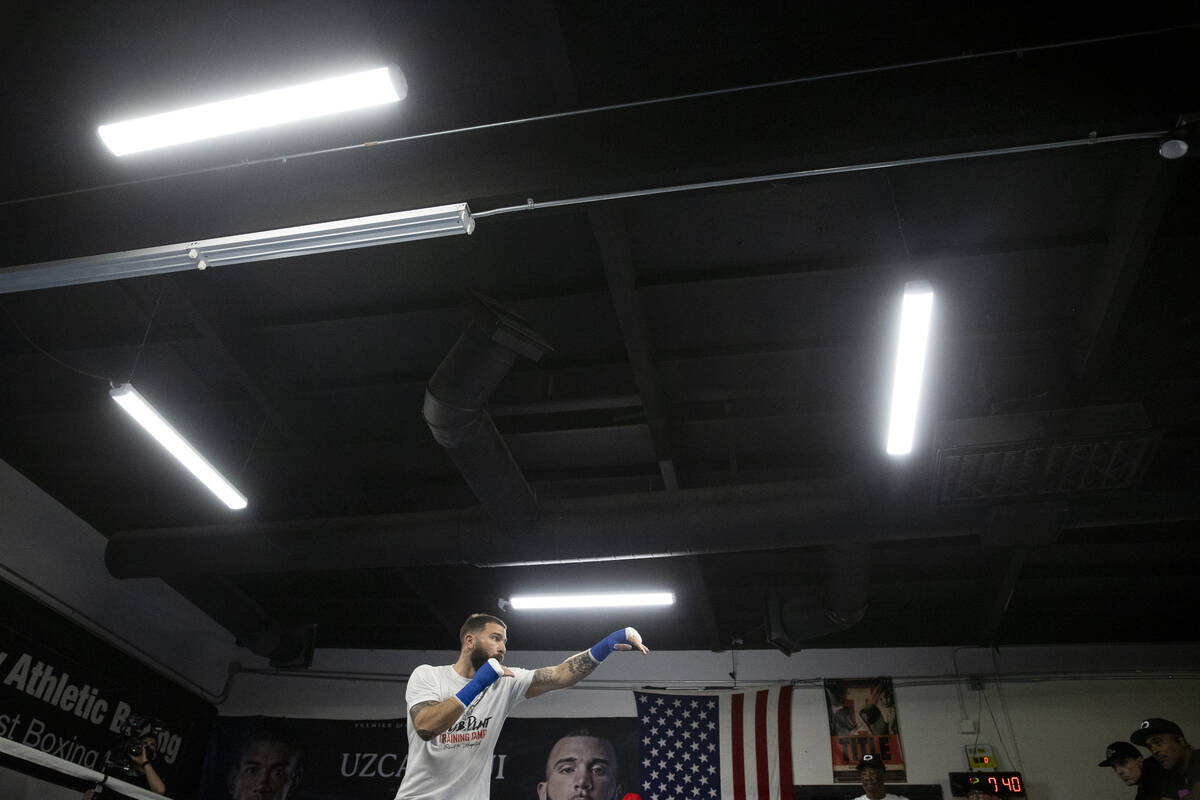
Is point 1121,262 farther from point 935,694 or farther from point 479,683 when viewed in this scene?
point 935,694

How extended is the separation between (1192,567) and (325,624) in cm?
802

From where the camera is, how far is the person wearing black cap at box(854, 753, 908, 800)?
661 centimetres

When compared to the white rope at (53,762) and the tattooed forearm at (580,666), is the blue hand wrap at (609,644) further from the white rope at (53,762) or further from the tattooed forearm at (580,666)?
the white rope at (53,762)

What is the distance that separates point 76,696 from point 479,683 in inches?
208

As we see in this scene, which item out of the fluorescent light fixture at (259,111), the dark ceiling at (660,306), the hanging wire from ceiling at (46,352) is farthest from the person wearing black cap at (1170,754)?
the hanging wire from ceiling at (46,352)

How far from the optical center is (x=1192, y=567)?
685 centimetres

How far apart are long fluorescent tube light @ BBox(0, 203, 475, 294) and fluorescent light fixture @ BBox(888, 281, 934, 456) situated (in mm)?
2009

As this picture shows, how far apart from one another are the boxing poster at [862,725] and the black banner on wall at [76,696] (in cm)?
595

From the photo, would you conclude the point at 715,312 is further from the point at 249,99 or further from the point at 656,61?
the point at 249,99

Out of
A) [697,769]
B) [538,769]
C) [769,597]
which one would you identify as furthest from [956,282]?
[538,769]

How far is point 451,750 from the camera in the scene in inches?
132

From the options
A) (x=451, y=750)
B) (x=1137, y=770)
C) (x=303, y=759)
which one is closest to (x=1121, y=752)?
(x=1137, y=770)

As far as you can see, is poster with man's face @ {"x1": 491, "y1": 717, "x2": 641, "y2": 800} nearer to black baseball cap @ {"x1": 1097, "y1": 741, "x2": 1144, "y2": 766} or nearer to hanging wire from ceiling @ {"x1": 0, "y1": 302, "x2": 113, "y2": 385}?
black baseball cap @ {"x1": 1097, "y1": 741, "x2": 1144, "y2": 766}

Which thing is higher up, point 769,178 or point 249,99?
point 769,178
